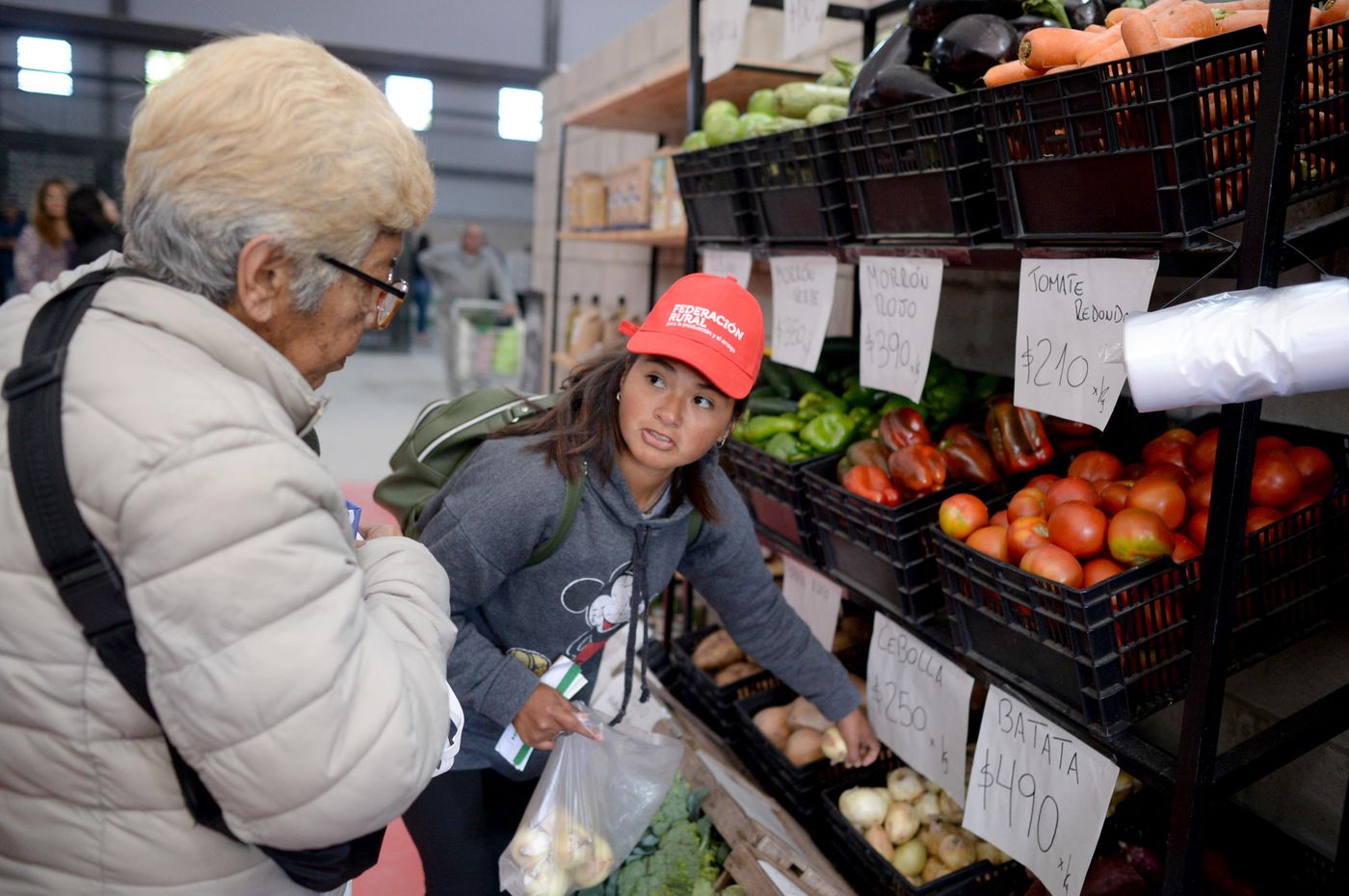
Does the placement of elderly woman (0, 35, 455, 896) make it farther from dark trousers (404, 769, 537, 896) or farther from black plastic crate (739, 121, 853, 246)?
black plastic crate (739, 121, 853, 246)

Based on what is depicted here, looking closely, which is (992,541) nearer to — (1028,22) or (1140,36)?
(1140,36)

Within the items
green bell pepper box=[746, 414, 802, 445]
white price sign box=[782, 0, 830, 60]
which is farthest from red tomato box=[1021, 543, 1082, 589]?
white price sign box=[782, 0, 830, 60]

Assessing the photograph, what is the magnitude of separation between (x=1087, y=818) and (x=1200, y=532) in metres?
0.41

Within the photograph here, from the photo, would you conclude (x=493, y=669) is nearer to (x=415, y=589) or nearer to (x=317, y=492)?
(x=415, y=589)

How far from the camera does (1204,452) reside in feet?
4.84

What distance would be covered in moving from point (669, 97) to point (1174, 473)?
2.73 metres

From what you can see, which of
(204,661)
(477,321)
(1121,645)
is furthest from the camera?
(477,321)

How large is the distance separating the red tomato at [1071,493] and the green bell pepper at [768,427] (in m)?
0.78

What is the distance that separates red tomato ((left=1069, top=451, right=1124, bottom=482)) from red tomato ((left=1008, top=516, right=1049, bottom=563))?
0.53 feet

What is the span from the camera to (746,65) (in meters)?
2.92

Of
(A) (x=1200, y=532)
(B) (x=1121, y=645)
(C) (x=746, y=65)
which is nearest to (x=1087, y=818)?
(B) (x=1121, y=645)

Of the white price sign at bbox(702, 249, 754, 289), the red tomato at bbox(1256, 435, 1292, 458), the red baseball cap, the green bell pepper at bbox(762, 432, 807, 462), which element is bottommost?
the green bell pepper at bbox(762, 432, 807, 462)

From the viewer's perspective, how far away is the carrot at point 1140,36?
1.18 m

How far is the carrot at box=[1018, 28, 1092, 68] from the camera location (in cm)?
131
